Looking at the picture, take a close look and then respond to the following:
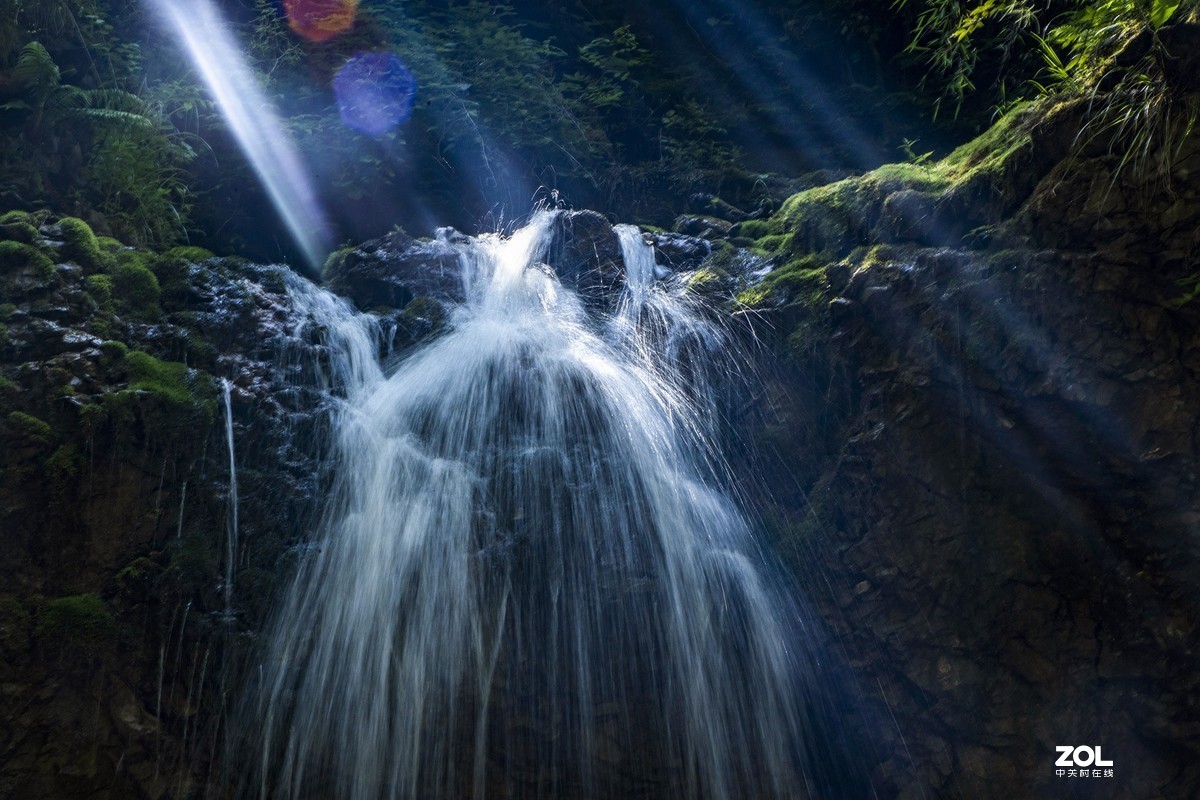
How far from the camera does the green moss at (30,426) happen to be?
15.1ft

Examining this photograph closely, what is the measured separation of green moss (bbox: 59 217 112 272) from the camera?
18.6ft

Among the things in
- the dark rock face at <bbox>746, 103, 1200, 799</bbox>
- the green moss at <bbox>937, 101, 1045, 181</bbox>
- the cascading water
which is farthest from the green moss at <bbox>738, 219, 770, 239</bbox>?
the dark rock face at <bbox>746, 103, 1200, 799</bbox>

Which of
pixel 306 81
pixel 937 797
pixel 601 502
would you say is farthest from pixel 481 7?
pixel 937 797

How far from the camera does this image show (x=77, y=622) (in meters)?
4.30

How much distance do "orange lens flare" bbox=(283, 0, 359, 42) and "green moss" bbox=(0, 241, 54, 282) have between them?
571cm

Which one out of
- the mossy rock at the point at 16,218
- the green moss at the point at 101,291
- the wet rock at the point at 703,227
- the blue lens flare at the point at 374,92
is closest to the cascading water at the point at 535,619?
the green moss at the point at 101,291

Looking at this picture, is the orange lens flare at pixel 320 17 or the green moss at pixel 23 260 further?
the orange lens flare at pixel 320 17

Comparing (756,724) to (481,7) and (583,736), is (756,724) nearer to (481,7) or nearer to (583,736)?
(583,736)

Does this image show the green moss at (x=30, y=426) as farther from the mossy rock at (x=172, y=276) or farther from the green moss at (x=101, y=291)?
the mossy rock at (x=172, y=276)

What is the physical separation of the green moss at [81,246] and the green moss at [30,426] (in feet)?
4.89

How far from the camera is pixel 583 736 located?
14.2 ft

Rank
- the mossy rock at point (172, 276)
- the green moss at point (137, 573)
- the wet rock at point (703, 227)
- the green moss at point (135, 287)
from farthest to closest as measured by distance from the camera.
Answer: the wet rock at point (703, 227) → the mossy rock at point (172, 276) → the green moss at point (135, 287) → the green moss at point (137, 573)

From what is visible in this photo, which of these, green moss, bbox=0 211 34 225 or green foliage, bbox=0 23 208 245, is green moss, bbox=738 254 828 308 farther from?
green moss, bbox=0 211 34 225

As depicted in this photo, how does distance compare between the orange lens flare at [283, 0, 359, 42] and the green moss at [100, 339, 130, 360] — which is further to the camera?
the orange lens flare at [283, 0, 359, 42]
